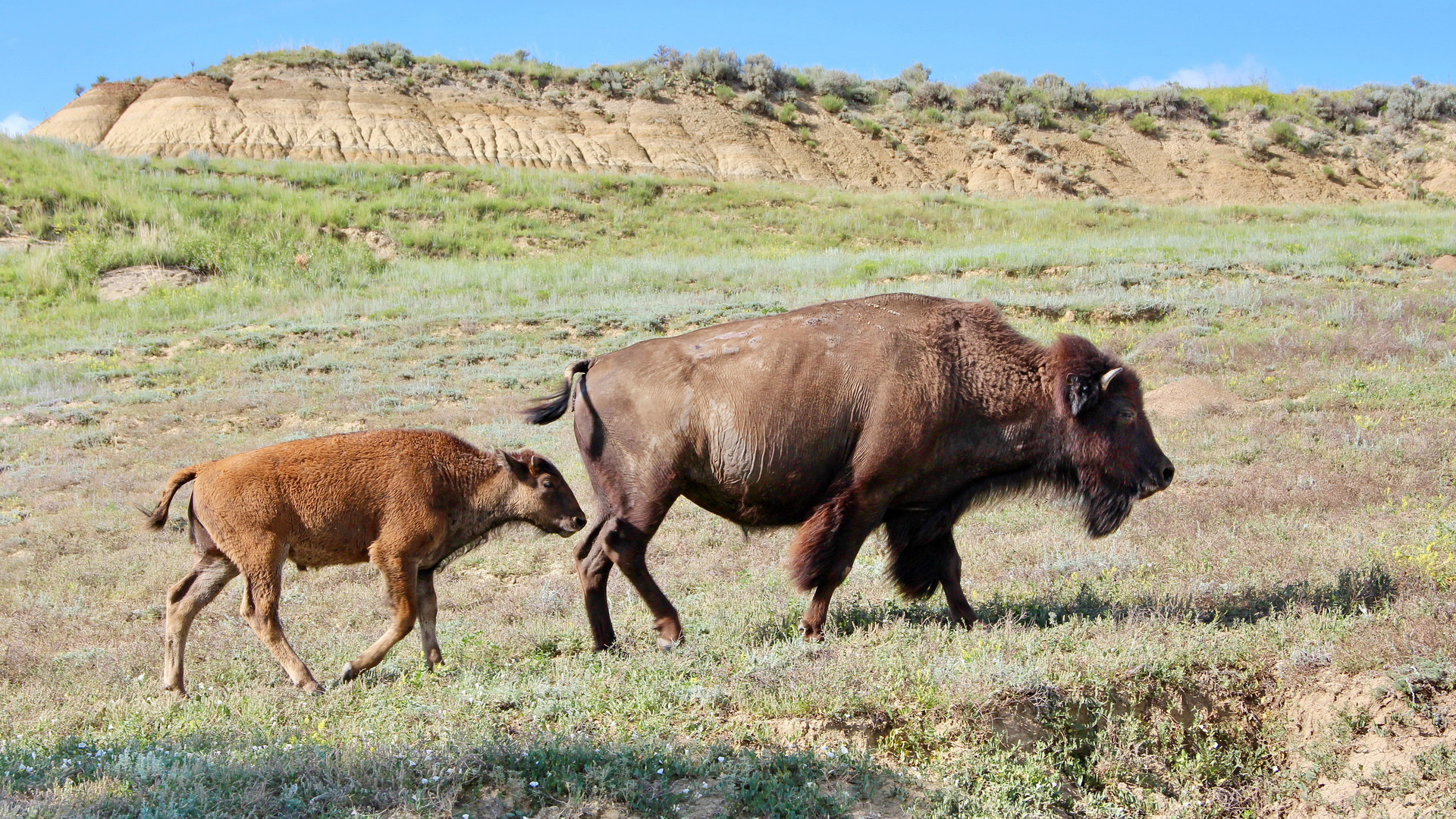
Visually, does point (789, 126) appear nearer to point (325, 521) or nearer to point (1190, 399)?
point (1190, 399)

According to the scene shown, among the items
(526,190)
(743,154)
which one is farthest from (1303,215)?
(526,190)

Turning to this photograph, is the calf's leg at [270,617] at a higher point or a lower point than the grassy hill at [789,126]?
lower

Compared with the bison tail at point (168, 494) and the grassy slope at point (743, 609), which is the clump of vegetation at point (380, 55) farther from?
the bison tail at point (168, 494)

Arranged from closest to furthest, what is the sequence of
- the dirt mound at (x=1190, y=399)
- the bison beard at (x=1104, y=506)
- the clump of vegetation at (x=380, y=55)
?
the bison beard at (x=1104, y=506)
the dirt mound at (x=1190, y=399)
the clump of vegetation at (x=380, y=55)

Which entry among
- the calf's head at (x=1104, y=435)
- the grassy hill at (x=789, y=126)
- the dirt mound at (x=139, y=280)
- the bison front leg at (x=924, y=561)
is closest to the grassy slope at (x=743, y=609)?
the bison front leg at (x=924, y=561)

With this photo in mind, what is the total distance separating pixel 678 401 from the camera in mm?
6281

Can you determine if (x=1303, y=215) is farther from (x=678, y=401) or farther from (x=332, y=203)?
(x=678, y=401)

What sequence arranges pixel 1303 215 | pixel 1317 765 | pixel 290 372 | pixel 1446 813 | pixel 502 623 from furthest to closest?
pixel 1303 215
pixel 290 372
pixel 502 623
pixel 1317 765
pixel 1446 813

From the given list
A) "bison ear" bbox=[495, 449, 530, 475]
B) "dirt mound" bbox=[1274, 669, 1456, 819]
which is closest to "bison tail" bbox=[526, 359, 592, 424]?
"bison ear" bbox=[495, 449, 530, 475]

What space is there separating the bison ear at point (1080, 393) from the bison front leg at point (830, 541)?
1.43m

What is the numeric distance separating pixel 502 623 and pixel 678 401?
2.29m

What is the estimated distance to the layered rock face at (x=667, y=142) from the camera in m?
38.8

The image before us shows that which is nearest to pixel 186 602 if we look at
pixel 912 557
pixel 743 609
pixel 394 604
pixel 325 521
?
pixel 325 521

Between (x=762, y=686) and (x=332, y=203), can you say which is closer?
(x=762, y=686)
